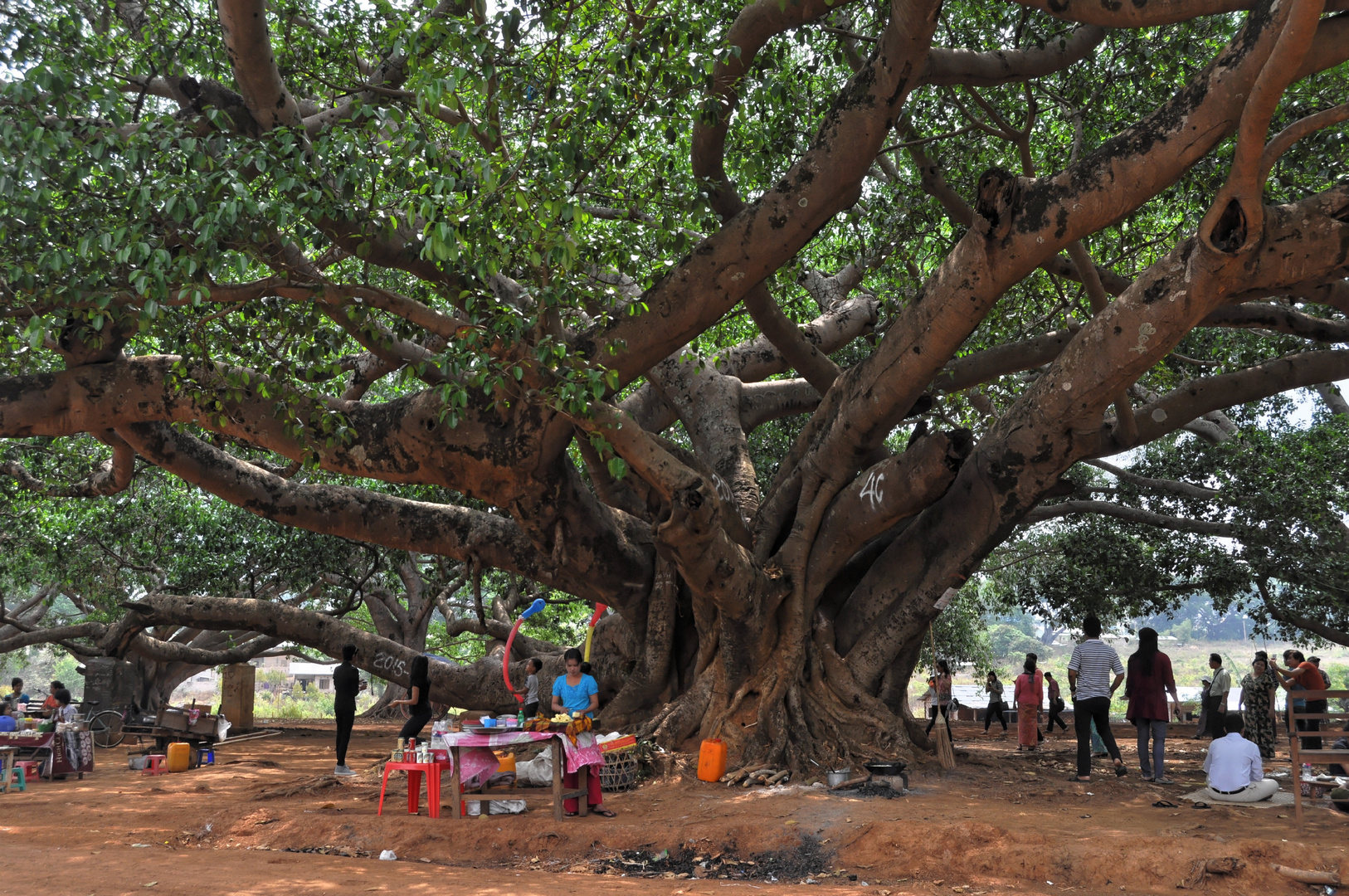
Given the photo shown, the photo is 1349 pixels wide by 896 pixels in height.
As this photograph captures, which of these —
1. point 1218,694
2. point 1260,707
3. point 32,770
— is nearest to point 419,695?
point 32,770

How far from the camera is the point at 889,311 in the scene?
1124 centimetres

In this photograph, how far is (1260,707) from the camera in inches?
401

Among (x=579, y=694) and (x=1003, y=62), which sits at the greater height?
(x=1003, y=62)

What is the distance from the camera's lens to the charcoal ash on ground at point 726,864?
5.52m

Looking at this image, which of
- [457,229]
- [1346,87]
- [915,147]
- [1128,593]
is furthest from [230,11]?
[1128,593]

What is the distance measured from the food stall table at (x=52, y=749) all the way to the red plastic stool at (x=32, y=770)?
0.08 m

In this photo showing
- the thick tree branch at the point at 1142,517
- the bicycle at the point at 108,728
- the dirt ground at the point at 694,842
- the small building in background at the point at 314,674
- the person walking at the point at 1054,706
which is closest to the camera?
the dirt ground at the point at 694,842

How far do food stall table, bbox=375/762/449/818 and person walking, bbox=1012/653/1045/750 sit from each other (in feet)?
25.2

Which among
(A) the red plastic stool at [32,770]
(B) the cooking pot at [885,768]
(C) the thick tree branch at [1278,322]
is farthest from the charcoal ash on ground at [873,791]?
(A) the red plastic stool at [32,770]

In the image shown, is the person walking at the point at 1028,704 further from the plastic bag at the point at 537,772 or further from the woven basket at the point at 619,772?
the plastic bag at the point at 537,772

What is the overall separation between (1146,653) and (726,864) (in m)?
4.56

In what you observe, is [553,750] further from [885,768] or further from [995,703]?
[995,703]

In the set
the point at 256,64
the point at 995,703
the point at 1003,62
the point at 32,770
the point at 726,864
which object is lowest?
the point at 995,703

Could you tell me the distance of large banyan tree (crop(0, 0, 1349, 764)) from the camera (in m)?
6.09
